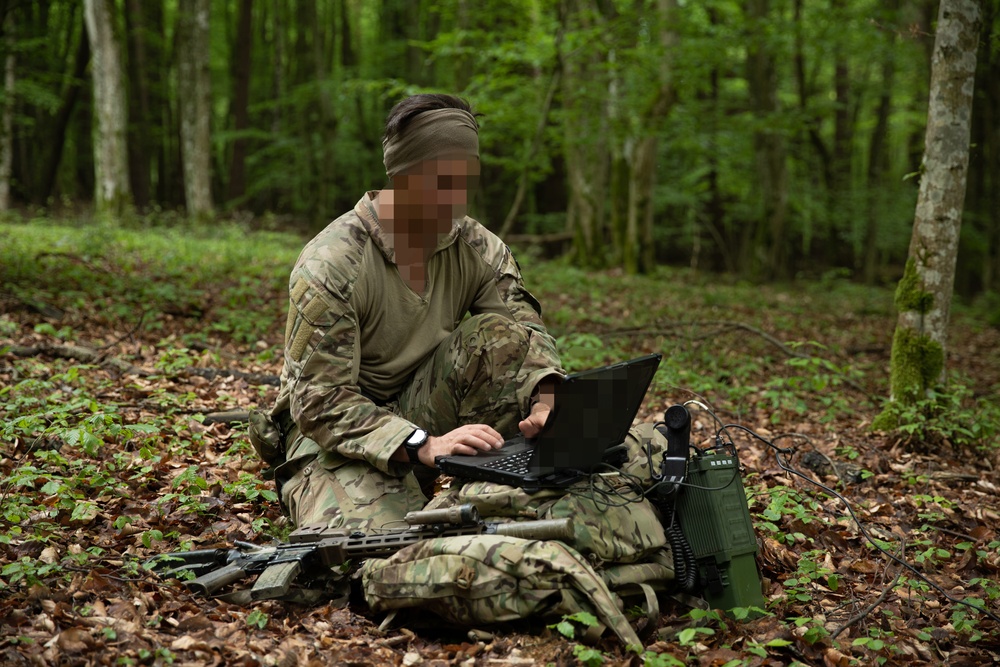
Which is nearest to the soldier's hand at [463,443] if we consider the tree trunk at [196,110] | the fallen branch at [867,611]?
the fallen branch at [867,611]

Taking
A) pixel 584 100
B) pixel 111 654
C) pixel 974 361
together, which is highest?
pixel 584 100

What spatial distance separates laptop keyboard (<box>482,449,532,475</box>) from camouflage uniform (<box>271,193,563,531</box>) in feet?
1.21

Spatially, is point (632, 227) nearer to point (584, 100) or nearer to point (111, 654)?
point (584, 100)

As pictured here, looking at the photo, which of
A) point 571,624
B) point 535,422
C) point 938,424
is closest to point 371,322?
point 535,422

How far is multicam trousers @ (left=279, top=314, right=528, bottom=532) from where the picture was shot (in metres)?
3.20

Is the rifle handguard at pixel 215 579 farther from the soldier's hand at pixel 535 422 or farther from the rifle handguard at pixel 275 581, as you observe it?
the soldier's hand at pixel 535 422

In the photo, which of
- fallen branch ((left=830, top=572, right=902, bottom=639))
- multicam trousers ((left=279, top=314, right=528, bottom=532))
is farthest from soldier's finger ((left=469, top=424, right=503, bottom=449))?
fallen branch ((left=830, top=572, right=902, bottom=639))

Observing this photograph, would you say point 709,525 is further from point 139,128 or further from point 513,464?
point 139,128

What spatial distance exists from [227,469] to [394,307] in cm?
150

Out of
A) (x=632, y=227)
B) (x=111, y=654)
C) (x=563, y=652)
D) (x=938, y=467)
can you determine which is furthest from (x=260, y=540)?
(x=632, y=227)

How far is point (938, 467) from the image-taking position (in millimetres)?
4824

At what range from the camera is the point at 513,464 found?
2996 mm

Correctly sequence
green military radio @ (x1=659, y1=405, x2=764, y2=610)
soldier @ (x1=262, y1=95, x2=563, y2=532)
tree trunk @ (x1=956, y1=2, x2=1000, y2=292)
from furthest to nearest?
1. tree trunk @ (x1=956, y1=2, x2=1000, y2=292)
2. soldier @ (x1=262, y1=95, x2=563, y2=532)
3. green military radio @ (x1=659, y1=405, x2=764, y2=610)

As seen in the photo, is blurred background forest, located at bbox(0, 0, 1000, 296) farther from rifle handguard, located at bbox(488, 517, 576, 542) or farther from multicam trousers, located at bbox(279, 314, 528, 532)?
rifle handguard, located at bbox(488, 517, 576, 542)
